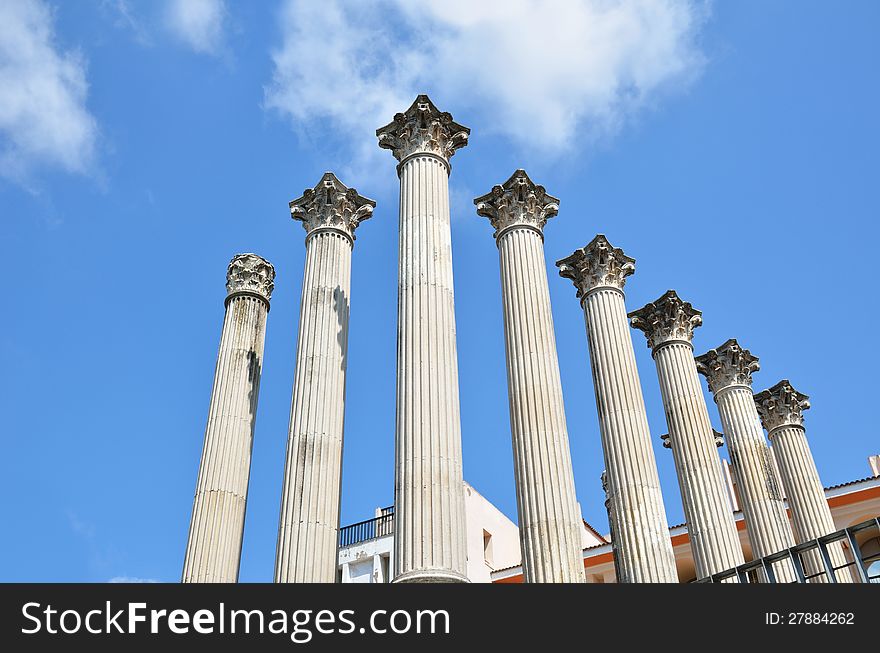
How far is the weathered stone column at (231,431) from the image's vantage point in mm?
26266

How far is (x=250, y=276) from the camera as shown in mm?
32188

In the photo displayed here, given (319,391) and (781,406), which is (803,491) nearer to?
(781,406)

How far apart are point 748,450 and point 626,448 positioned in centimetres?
733

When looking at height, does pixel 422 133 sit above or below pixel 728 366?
above

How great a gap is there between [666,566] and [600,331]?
8257 mm

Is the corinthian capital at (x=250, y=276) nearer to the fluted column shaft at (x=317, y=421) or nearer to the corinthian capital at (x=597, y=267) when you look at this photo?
the fluted column shaft at (x=317, y=421)

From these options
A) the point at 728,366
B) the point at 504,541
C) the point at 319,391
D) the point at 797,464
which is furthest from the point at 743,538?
the point at 319,391

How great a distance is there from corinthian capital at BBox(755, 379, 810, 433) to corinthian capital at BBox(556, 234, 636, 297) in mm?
9046

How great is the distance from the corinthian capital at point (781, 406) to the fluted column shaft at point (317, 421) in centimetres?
1787

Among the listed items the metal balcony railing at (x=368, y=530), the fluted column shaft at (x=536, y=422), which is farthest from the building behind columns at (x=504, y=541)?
the fluted column shaft at (x=536, y=422)

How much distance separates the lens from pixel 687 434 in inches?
1178
